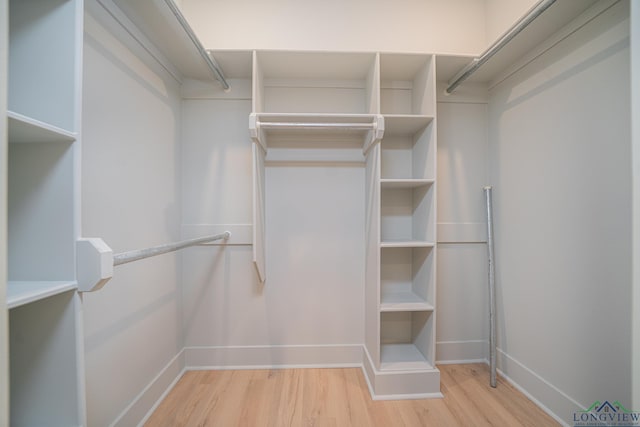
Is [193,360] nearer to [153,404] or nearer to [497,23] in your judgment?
[153,404]

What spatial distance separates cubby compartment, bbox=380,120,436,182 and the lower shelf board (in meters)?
1.21

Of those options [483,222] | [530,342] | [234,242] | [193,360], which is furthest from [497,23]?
[193,360]

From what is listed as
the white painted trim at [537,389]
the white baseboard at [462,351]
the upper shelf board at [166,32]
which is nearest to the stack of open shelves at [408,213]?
the white baseboard at [462,351]

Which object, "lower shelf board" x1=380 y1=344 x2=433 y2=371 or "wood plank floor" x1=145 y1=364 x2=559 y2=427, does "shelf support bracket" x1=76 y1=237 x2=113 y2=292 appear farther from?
"lower shelf board" x1=380 y1=344 x2=433 y2=371

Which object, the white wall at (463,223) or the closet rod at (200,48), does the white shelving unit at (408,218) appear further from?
the closet rod at (200,48)

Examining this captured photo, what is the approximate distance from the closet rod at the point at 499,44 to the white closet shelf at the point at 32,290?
212cm

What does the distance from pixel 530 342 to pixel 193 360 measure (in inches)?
89.7

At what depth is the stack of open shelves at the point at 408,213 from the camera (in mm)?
Answer: 1562

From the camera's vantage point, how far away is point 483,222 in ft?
6.13

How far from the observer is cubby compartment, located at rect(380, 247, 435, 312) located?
165cm

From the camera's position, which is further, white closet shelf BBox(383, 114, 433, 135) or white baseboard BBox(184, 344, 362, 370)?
white baseboard BBox(184, 344, 362, 370)

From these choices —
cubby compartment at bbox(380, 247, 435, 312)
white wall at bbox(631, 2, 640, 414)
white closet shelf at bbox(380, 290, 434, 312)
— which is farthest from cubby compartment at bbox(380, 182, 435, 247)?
white wall at bbox(631, 2, 640, 414)

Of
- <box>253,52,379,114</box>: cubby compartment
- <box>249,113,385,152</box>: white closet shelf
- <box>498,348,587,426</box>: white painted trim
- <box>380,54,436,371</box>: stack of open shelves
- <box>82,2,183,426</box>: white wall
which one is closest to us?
<box>82,2,183,426</box>: white wall

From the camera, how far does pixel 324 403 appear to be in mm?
1469
